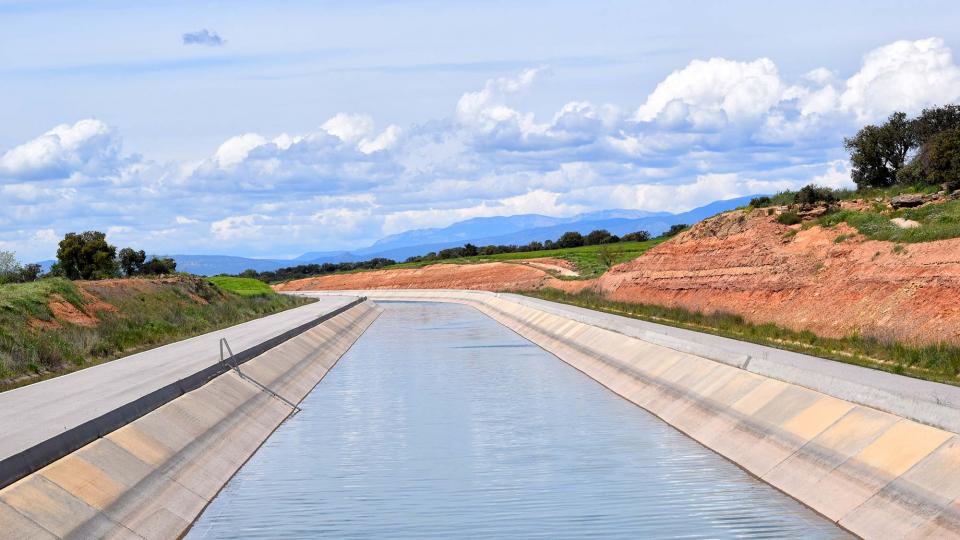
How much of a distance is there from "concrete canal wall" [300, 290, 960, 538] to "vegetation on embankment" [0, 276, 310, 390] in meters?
15.6

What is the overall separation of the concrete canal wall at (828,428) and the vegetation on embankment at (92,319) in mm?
15644

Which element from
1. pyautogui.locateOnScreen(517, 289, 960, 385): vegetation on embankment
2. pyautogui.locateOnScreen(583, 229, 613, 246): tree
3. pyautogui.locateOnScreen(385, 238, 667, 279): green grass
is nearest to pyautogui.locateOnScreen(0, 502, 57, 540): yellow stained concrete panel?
pyautogui.locateOnScreen(517, 289, 960, 385): vegetation on embankment

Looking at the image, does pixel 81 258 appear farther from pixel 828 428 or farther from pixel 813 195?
pixel 828 428

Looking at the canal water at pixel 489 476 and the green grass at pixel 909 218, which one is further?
the green grass at pixel 909 218

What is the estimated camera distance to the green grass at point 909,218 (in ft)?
135

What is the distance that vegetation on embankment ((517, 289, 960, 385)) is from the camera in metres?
24.7

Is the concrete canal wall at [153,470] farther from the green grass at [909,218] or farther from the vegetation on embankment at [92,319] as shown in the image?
the green grass at [909,218]

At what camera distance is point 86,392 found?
23.3 meters

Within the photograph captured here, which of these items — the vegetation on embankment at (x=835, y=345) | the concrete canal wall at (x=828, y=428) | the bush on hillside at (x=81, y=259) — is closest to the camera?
the concrete canal wall at (x=828, y=428)

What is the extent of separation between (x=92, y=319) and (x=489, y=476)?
34042 mm

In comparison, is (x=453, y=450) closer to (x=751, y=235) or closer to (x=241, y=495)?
(x=241, y=495)

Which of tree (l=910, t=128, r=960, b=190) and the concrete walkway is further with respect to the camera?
tree (l=910, t=128, r=960, b=190)

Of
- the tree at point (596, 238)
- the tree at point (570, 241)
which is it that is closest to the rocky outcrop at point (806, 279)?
the tree at point (596, 238)

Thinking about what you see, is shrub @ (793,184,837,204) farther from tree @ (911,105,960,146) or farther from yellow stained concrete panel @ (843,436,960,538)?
yellow stained concrete panel @ (843,436,960,538)
